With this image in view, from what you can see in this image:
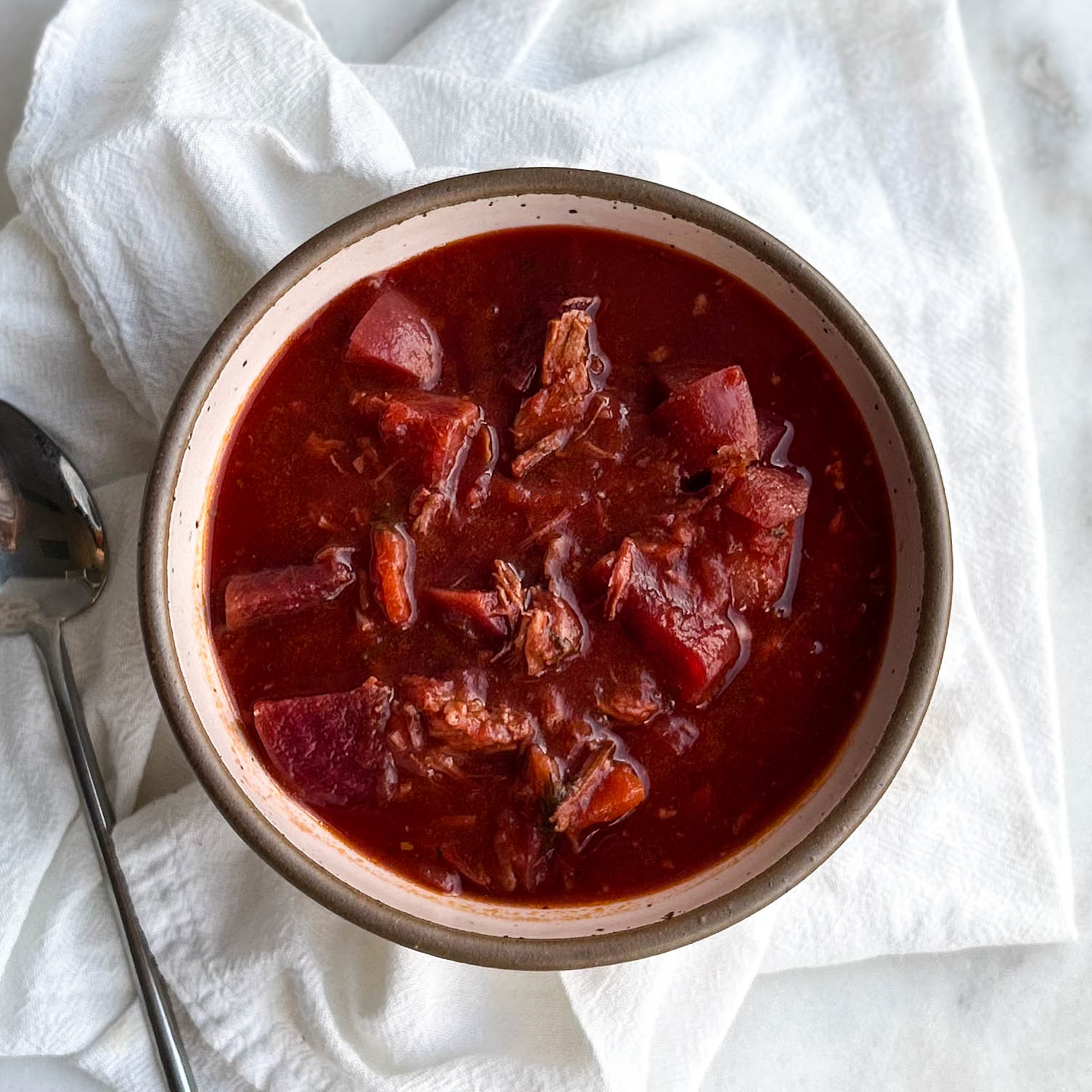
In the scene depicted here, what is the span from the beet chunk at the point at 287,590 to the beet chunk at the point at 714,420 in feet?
2.67

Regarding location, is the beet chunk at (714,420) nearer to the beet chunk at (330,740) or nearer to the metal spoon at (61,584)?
the beet chunk at (330,740)

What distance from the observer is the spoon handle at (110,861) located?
3.29 metres

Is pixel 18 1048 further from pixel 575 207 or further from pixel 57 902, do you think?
pixel 575 207

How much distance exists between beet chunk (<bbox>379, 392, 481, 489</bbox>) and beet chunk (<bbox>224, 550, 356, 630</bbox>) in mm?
274

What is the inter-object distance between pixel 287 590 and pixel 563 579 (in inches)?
24.7

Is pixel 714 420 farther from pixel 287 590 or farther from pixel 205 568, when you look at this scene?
pixel 205 568

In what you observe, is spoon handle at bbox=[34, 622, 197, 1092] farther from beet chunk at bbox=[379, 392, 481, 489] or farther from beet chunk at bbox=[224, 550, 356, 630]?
beet chunk at bbox=[379, 392, 481, 489]

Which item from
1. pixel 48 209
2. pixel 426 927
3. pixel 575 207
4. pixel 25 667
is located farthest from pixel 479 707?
pixel 48 209

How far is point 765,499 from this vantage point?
2758mm

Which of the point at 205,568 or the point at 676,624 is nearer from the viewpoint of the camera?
the point at 676,624

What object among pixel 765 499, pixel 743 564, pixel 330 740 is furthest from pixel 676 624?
pixel 330 740

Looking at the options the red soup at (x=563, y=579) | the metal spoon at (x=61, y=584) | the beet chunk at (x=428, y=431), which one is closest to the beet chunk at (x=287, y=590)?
the red soup at (x=563, y=579)

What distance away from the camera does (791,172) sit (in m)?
3.58

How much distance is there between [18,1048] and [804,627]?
2.38m
